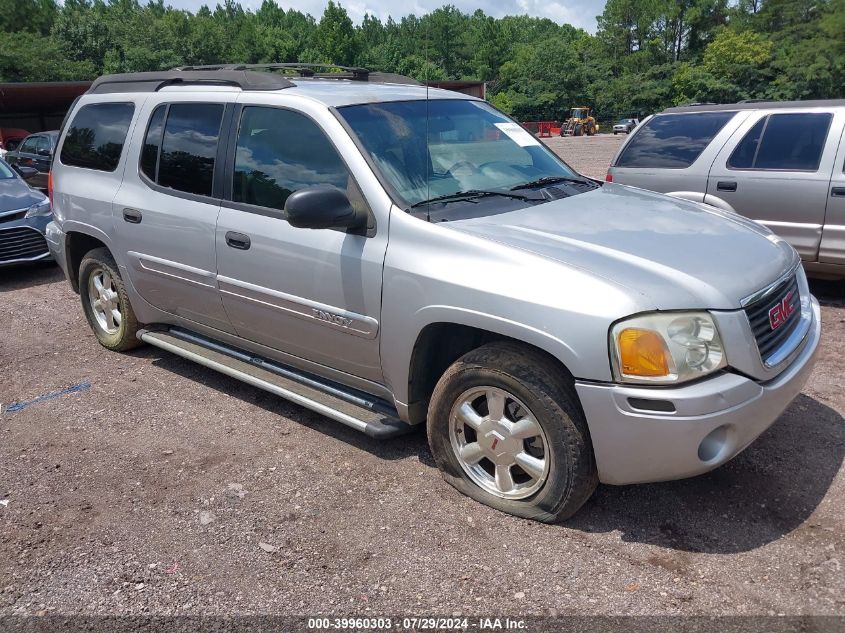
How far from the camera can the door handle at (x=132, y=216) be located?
4570 mm

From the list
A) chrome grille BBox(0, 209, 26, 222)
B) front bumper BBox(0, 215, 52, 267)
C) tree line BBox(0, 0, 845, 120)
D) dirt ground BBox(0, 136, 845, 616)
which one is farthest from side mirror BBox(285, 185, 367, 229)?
tree line BBox(0, 0, 845, 120)

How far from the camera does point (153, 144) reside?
180 inches

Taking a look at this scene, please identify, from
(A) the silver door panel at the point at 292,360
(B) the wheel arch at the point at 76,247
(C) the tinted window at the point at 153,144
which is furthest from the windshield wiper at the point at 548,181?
(B) the wheel arch at the point at 76,247

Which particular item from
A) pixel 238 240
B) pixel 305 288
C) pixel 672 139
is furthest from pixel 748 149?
pixel 238 240

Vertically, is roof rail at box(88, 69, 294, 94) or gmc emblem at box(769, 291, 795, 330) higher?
roof rail at box(88, 69, 294, 94)

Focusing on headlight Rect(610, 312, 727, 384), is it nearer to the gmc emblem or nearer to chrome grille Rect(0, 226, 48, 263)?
the gmc emblem

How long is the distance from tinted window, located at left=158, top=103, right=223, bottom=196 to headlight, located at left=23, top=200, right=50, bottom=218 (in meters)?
4.60

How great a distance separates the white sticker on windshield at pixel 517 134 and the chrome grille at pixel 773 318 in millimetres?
1725

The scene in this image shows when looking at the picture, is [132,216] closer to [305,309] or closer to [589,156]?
[305,309]

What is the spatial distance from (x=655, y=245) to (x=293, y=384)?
208 centimetres

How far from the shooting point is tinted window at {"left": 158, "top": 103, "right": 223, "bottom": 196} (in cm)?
416

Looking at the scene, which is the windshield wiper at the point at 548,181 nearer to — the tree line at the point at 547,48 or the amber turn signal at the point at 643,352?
the amber turn signal at the point at 643,352

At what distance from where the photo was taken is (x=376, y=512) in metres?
3.29

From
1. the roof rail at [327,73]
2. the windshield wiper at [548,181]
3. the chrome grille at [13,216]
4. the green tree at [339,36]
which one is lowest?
the chrome grille at [13,216]
